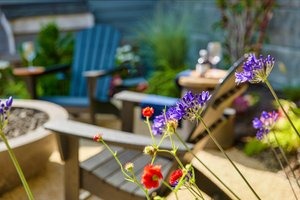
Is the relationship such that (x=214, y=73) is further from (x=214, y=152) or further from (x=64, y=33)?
(x=64, y=33)

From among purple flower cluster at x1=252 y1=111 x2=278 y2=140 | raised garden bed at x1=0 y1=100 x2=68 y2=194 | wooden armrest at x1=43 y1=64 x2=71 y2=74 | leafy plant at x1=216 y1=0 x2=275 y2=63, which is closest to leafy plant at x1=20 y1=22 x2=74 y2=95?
wooden armrest at x1=43 y1=64 x2=71 y2=74

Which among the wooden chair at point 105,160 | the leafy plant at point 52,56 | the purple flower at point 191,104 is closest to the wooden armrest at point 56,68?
the leafy plant at point 52,56

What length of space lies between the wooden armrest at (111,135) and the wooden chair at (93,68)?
5.68ft

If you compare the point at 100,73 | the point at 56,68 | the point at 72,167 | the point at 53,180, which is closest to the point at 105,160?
the point at 72,167

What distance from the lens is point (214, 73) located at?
3438 mm

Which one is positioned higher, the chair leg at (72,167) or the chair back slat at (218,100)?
the chair back slat at (218,100)

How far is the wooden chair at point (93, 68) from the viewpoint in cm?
385

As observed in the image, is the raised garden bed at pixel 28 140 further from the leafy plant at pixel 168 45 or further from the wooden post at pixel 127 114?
the leafy plant at pixel 168 45

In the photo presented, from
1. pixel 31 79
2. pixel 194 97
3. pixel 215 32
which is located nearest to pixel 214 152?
pixel 31 79

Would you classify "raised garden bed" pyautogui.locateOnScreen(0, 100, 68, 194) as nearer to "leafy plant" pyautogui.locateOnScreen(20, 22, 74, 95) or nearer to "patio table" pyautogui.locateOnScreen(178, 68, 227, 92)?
"patio table" pyautogui.locateOnScreen(178, 68, 227, 92)

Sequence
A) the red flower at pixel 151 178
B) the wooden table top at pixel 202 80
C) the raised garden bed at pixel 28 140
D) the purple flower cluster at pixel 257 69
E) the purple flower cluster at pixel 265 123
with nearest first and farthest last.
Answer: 1. the red flower at pixel 151 178
2. the purple flower cluster at pixel 257 69
3. the purple flower cluster at pixel 265 123
4. the raised garden bed at pixel 28 140
5. the wooden table top at pixel 202 80

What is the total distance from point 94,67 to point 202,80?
55.2 inches

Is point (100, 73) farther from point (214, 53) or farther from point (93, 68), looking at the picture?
point (214, 53)

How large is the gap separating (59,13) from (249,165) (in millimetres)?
3824
